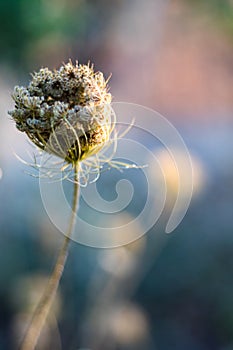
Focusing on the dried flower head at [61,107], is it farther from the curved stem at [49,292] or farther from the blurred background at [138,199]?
the blurred background at [138,199]

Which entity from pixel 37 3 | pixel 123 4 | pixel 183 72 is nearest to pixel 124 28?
pixel 123 4

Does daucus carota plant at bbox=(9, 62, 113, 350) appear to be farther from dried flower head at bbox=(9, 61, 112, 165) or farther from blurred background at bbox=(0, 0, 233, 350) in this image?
blurred background at bbox=(0, 0, 233, 350)

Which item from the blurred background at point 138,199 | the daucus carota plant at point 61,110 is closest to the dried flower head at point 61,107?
the daucus carota plant at point 61,110

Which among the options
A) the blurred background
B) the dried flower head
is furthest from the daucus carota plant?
the blurred background

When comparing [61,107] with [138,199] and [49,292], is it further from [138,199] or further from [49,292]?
[138,199]

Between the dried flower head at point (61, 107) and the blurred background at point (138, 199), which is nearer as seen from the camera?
the dried flower head at point (61, 107)

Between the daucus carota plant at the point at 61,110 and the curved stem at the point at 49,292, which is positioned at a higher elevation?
the daucus carota plant at the point at 61,110
